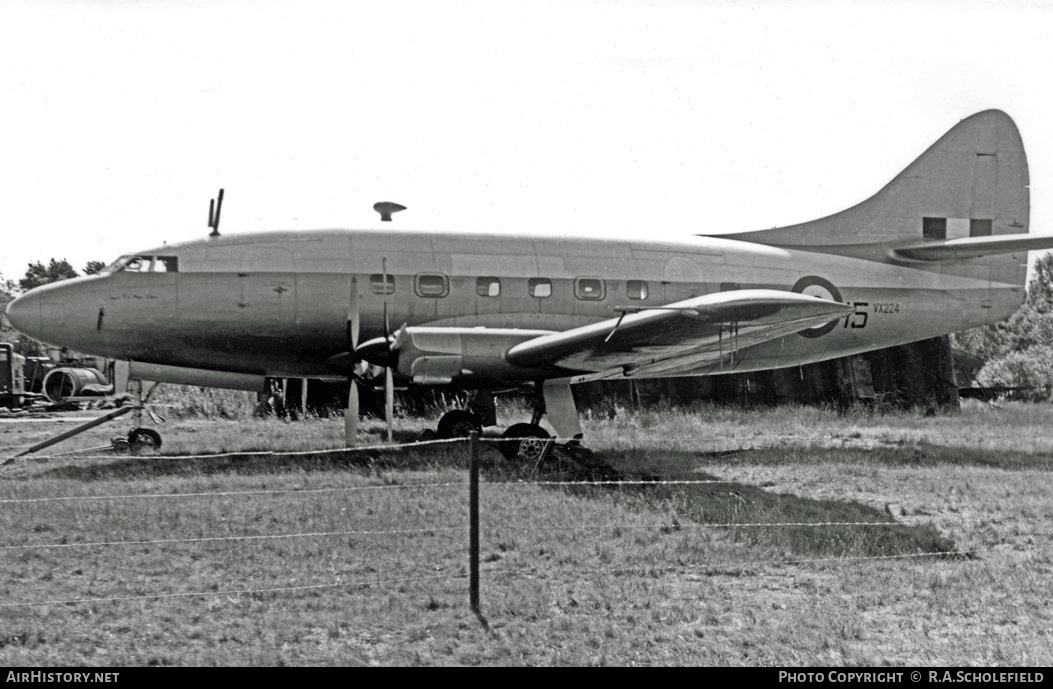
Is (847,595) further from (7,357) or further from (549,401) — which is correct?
(7,357)

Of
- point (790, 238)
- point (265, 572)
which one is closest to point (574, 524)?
point (265, 572)

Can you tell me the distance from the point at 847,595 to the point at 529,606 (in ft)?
7.65

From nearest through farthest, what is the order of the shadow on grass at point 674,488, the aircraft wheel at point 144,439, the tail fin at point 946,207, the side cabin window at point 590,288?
the shadow on grass at point 674,488
the aircraft wheel at point 144,439
the side cabin window at point 590,288
the tail fin at point 946,207

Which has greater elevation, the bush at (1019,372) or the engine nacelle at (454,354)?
the engine nacelle at (454,354)

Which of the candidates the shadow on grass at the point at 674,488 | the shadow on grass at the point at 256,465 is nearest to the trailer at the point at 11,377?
the shadow on grass at the point at 256,465

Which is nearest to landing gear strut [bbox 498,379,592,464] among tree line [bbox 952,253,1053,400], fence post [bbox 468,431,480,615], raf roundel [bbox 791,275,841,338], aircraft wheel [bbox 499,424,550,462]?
aircraft wheel [bbox 499,424,550,462]

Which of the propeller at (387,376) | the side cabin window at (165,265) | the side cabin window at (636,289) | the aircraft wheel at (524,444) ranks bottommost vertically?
the aircraft wheel at (524,444)

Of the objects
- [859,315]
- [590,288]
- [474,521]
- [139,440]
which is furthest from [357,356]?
[859,315]

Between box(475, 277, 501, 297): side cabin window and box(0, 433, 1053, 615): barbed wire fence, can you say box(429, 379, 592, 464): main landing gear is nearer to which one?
box(475, 277, 501, 297): side cabin window

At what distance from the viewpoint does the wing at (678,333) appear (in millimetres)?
10422

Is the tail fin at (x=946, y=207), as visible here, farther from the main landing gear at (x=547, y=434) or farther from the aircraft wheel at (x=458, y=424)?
the aircraft wheel at (x=458, y=424)

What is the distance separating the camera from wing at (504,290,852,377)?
34.2 feet

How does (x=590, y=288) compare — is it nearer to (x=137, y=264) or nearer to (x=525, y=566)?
(x=137, y=264)

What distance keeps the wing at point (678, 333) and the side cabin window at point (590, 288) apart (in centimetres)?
177
